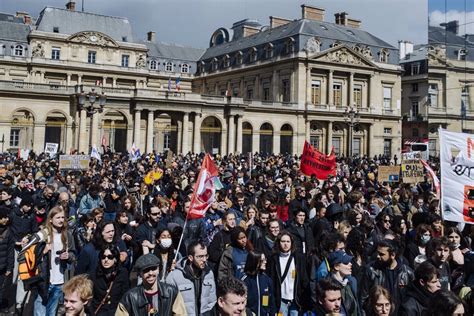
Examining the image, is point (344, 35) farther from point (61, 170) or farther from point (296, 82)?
point (61, 170)

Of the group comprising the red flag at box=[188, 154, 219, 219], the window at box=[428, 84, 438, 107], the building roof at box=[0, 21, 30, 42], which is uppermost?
the building roof at box=[0, 21, 30, 42]

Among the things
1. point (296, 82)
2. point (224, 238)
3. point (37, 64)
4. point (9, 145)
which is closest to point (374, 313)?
point (224, 238)

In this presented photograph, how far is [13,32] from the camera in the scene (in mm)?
59062

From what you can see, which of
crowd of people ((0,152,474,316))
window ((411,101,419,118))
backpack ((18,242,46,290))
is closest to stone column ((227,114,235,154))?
window ((411,101,419,118))

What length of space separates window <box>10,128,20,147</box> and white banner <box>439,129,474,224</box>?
40.6 metres

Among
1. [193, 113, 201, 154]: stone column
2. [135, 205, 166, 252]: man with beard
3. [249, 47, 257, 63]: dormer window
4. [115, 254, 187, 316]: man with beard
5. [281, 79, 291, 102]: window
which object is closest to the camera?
[115, 254, 187, 316]: man with beard

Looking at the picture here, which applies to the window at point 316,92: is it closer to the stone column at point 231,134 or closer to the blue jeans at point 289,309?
the stone column at point 231,134

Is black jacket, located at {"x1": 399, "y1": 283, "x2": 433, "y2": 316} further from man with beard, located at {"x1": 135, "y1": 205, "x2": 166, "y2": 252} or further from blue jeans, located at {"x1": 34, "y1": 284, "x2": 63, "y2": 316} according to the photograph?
blue jeans, located at {"x1": 34, "y1": 284, "x2": 63, "y2": 316}

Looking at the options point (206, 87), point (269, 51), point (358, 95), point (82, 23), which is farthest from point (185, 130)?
point (82, 23)

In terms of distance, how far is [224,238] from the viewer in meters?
7.75

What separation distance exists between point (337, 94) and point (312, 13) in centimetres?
1049

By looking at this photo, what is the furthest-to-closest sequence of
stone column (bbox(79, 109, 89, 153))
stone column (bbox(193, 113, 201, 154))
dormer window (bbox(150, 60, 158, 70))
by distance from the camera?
dormer window (bbox(150, 60, 158, 70)) → stone column (bbox(193, 113, 201, 154)) → stone column (bbox(79, 109, 89, 153))

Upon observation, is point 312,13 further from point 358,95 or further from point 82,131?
point 82,131

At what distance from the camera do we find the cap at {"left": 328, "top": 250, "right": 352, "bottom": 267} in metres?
5.83
